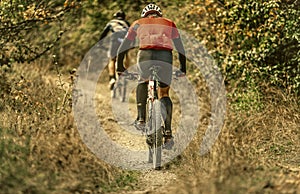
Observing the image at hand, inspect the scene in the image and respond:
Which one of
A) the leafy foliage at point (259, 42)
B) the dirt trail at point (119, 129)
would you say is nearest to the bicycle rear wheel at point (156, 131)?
the dirt trail at point (119, 129)

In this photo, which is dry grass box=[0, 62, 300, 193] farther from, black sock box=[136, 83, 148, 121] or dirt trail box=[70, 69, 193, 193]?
black sock box=[136, 83, 148, 121]

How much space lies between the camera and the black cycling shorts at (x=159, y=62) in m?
7.19

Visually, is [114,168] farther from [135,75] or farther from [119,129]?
[119,129]

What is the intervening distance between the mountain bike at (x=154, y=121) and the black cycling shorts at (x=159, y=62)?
0.05 m

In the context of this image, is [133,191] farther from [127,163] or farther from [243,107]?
[243,107]

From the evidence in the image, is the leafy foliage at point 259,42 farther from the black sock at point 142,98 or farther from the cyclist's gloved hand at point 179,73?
the black sock at point 142,98

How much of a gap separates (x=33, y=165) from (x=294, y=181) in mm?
2318

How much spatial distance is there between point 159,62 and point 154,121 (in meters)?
0.73

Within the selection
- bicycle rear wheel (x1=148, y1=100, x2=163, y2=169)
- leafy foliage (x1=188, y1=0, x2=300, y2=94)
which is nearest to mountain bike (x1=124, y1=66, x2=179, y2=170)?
bicycle rear wheel (x1=148, y1=100, x2=163, y2=169)

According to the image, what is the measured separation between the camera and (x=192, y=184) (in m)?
4.91

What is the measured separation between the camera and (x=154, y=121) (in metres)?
7.01

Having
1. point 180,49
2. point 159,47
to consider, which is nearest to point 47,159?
point 159,47

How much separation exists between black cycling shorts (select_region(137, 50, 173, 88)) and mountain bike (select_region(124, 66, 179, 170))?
2.0 inches

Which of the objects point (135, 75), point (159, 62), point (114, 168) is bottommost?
point (114, 168)
